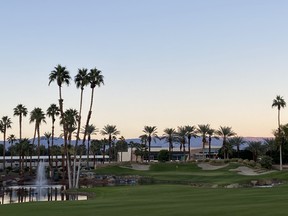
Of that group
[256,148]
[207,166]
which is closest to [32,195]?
[207,166]

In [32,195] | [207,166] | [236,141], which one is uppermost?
[236,141]

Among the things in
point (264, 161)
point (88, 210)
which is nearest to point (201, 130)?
point (264, 161)

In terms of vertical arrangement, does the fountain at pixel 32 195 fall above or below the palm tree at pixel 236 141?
below

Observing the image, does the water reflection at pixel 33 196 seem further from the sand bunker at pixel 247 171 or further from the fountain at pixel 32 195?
the sand bunker at pixel 247 171

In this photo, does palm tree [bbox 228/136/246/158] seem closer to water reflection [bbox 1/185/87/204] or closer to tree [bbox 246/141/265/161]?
tree [bbox 246/141/265/161]

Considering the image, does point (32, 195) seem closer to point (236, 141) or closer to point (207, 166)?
point (207, 166)

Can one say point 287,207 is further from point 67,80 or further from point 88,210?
point 67,80

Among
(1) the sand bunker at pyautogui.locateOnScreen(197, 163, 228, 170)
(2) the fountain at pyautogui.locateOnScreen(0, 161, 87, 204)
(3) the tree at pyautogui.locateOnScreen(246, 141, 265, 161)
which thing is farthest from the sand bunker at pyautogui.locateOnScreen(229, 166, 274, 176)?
(3) the tree at pyautogui.locateOnScreen(246, 141, 265, 161)

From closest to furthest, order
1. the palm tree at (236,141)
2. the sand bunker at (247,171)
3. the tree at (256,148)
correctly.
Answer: the sand bunker at (247,171) → the tree at (256,148) → the palm tree at (236,141)

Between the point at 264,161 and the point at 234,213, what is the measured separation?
311 ft

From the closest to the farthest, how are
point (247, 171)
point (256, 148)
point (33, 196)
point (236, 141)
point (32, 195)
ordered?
point (33, 196) < point (32, 195) < point (247, 171) < point (256, 148) < point (236, 141)

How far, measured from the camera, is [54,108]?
11375 cm

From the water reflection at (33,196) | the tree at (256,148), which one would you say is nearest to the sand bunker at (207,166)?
the tree at (256,148)

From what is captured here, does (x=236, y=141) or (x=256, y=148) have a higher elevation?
(x=236, y=141)
